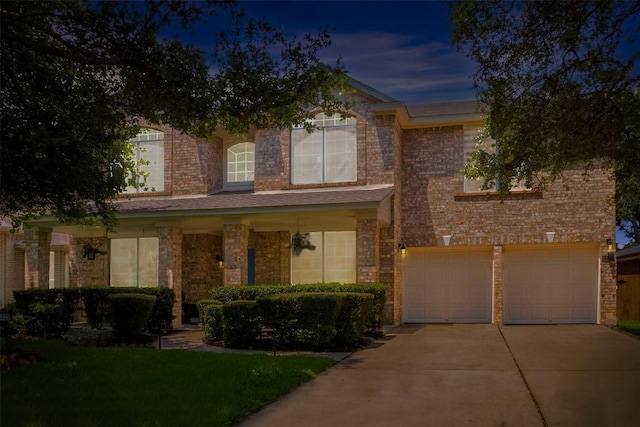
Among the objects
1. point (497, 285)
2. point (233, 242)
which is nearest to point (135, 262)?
point (233, 242)

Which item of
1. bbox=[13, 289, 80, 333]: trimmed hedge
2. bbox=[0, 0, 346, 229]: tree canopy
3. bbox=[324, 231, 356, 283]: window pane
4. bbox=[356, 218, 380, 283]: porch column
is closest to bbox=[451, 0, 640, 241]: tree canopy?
bbox=[0, 0, 346, 229]: tree canopy

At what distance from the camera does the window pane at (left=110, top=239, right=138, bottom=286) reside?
2041 cm

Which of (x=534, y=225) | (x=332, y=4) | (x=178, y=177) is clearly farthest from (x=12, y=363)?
(x=534, y=225)

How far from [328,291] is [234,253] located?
3601 millimetres

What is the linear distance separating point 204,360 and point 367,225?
22.6ft

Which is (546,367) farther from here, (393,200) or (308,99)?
(393,200)

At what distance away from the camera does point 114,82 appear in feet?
34.6

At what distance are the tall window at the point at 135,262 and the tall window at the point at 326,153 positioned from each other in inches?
215

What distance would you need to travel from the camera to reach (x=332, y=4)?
909cm

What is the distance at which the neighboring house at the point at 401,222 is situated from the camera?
57.2 ft

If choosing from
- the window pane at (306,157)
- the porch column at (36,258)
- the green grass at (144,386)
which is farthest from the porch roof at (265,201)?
the green grass at (144,386)

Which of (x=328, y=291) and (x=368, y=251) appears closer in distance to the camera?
(x=328, y=291)

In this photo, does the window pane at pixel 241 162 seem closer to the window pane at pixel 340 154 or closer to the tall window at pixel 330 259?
the window pane at pixel 340 154

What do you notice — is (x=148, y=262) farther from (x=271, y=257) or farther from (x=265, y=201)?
(x=265, y=201)
